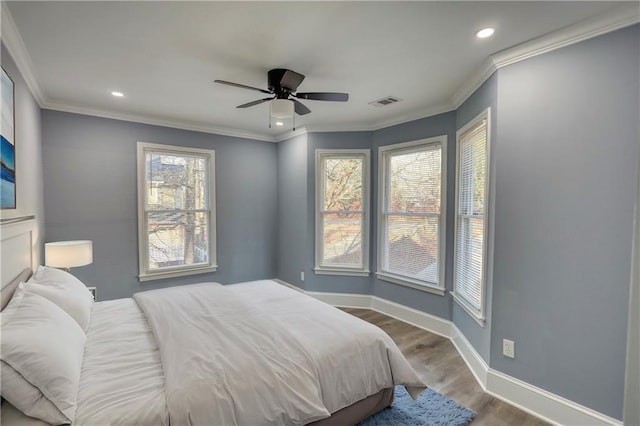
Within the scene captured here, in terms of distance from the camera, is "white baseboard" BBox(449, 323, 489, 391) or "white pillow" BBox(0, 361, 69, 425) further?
"white baseboard" BBox(449, 323, 489, 391)

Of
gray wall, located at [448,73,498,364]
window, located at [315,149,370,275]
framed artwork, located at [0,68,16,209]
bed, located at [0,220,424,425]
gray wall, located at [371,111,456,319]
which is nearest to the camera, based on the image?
bed, located at [0,220,424,425]

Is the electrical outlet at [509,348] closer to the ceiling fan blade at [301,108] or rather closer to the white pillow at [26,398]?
the ceiling fan blade at [301,108]

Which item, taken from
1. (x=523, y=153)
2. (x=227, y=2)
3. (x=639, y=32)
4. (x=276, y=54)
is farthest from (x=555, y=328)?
(x=227, y=2)

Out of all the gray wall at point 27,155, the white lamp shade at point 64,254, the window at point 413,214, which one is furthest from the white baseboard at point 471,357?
the white lamp shade at point 64,254

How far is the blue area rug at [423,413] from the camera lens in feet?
6.67

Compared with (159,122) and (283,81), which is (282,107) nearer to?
(283,81)

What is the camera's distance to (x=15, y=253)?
2084mm

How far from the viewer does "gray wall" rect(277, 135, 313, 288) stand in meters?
4.50

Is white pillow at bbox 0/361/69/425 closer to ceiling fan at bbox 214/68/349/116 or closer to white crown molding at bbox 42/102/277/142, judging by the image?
ceiling fan at bbox 214/68/349/116

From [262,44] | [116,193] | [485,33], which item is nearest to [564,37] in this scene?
[485,33]

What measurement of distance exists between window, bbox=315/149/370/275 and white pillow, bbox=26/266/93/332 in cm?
284

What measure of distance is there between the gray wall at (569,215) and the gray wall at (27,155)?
349cm

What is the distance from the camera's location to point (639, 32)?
1.74 metres

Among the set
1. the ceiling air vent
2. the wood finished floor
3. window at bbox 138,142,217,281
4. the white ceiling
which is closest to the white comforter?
the wood finished floor
